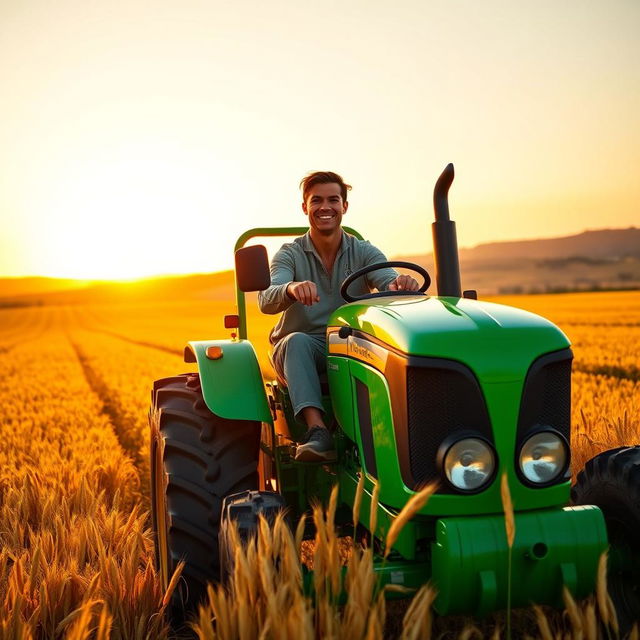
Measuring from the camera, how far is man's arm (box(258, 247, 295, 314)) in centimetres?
376

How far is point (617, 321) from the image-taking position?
75.2 feet

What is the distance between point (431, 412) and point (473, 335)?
0.33 m

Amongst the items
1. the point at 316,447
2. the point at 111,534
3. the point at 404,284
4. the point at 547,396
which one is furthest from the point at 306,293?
the point at 111,534

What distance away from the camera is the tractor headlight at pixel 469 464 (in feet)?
8.54

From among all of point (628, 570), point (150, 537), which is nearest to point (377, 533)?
point (628, 570)

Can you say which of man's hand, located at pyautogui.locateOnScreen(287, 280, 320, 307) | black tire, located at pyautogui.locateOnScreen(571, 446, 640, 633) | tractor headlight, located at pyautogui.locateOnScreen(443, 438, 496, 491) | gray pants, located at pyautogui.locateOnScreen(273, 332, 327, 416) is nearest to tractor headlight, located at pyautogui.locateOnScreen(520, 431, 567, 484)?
tractor headlight, located at pyautogui.locateOnScreen(443, 438, 496, 491)

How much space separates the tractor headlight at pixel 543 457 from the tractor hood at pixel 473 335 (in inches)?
9.7

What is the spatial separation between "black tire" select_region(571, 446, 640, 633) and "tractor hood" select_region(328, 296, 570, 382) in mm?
680

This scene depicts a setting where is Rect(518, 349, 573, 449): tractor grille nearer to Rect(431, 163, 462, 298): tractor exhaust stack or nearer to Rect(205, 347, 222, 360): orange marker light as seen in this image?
Rect(431, 163, 462, 298): tractor exhaust stack

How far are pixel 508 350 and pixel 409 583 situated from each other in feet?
3.06

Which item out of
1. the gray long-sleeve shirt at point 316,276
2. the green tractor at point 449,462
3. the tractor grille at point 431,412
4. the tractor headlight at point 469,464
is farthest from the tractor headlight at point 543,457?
the gray long-sleeve shirt at point 316,276

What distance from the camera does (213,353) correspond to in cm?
381

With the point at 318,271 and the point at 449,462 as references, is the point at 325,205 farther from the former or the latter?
the point at 449,462

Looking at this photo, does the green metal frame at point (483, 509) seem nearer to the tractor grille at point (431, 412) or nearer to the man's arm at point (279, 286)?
the tractor grille at point (431, 412)
